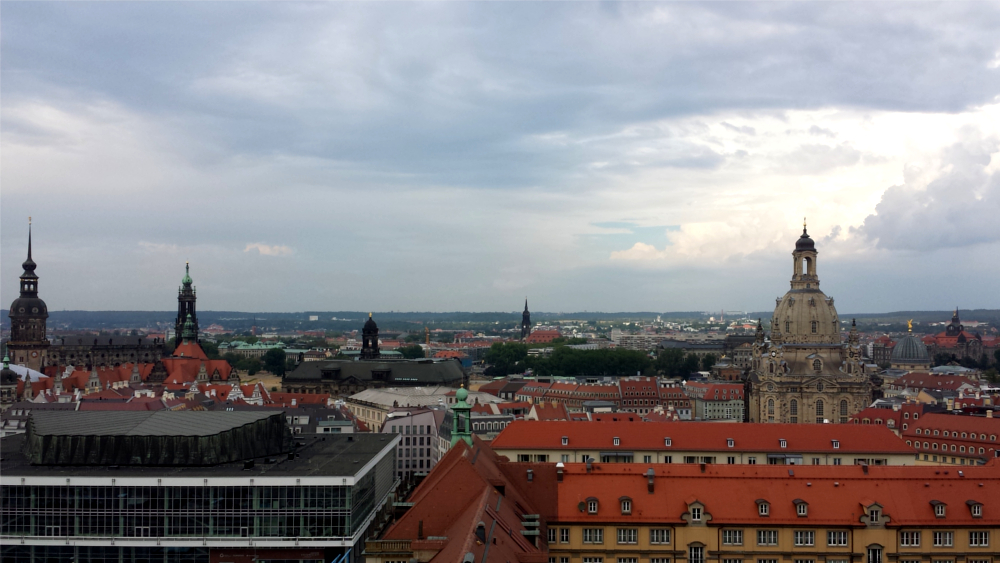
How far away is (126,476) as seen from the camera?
179 ft

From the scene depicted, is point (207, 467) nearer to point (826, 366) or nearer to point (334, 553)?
point (334, 553)

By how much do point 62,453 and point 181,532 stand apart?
10.6 metres

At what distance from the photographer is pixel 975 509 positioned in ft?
151

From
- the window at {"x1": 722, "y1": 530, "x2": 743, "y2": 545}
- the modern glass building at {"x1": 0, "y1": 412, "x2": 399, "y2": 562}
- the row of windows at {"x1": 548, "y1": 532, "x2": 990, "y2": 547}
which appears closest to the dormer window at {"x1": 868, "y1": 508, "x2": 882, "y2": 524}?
the row of windows at {"x1": 548, "y1": 532, "x2": 990, "y2": 547}

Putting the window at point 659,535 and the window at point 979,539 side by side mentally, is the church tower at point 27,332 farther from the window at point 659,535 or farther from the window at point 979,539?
the window at point 979,539

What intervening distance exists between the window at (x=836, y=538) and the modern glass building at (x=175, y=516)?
26.8 m

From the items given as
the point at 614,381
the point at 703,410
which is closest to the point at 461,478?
the point at 703,410

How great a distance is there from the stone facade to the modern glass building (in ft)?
339

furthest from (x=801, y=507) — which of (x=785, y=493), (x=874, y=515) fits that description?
(x=874, y=515)

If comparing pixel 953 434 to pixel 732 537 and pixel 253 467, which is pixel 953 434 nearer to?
pixel 732 537

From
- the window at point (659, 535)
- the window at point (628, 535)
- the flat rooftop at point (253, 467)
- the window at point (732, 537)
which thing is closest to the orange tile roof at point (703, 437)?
the flat rooftop at point (253, 467)

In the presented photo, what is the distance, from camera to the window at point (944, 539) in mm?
45344

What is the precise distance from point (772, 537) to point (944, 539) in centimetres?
838

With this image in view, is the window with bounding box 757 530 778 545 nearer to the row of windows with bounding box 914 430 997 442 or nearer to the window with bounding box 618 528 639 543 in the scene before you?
the window with bounding box 618 528 639 543
